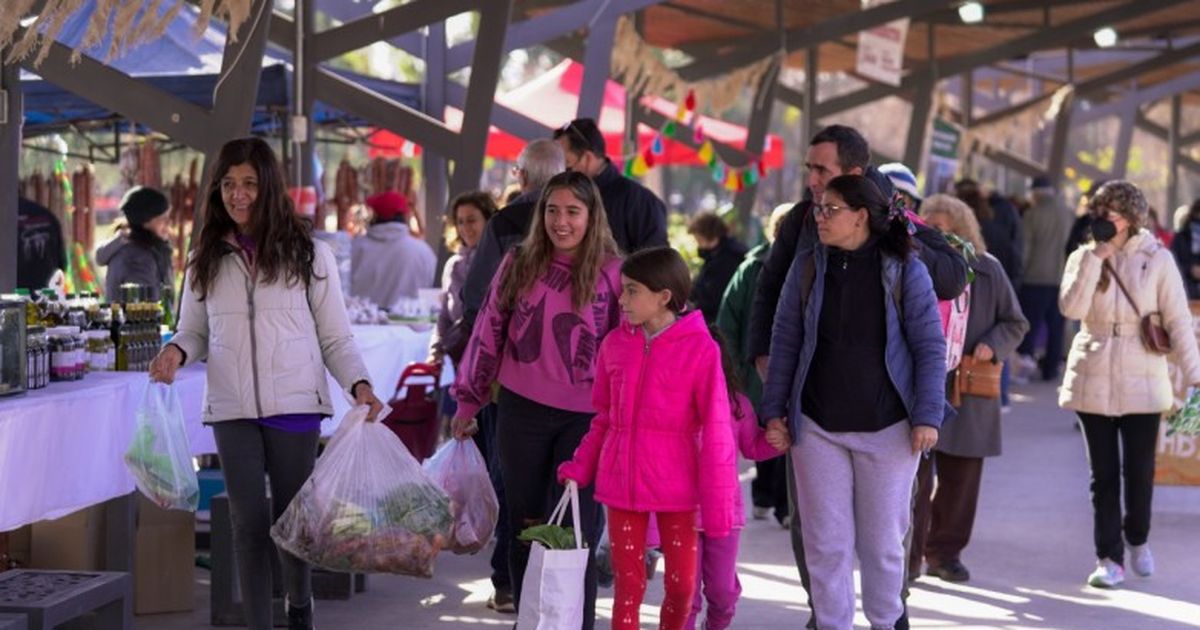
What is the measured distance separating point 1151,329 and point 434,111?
7036 millimetres

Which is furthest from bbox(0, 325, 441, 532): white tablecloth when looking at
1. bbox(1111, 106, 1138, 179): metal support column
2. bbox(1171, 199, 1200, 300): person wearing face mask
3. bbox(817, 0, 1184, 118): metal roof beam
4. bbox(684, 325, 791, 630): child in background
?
bbox(1111, 106, 1138, 179): metal support column

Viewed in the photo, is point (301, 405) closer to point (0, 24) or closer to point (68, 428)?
point (68, 428)

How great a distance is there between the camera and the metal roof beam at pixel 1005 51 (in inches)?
776

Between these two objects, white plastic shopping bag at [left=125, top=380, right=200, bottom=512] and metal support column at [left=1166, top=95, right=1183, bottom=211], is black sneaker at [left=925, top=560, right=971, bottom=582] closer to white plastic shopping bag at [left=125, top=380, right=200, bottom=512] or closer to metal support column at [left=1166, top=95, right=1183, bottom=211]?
white plastic shopping bag at [left=125, top=380, right=200, bottom=512]

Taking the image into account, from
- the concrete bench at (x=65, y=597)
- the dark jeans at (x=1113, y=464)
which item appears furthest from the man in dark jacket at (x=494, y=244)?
the dark jeans at (x=1113, y=464)

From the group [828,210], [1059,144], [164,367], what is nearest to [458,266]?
[164,367]

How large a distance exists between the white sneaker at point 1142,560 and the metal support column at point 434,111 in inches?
235

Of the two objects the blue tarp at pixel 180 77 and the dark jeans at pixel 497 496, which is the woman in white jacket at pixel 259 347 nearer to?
the dark jeans at pixel 497 496

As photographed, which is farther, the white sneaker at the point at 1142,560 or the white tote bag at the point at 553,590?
the white sneaker at the point at 1142,560

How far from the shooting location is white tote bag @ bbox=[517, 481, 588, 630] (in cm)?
576

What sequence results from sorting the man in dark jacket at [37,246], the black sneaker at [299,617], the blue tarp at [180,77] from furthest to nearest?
1. the blue tarp at [180,77]
2. the man in dark jacket at [37,246]
3. the black sneaker at [299,617]

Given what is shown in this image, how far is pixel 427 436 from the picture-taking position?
8.56 meters

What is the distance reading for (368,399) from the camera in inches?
246

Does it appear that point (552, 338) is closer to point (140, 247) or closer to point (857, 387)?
point (857, 387)
